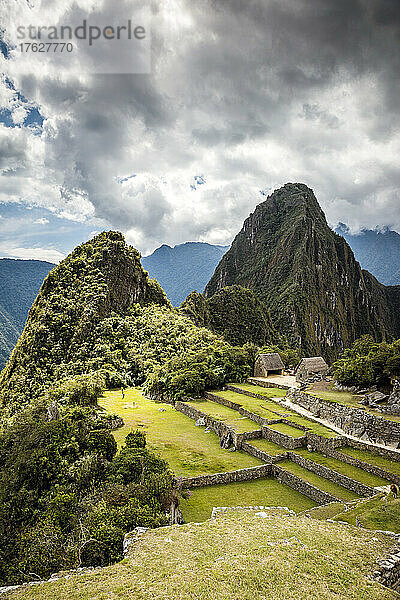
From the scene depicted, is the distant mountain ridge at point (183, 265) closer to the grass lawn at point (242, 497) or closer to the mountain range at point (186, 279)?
the mountain range at point (186, 279)

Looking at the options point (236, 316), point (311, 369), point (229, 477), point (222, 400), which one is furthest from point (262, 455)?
point (236, 316)

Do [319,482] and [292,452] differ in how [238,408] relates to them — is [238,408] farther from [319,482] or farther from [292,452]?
[319,482]

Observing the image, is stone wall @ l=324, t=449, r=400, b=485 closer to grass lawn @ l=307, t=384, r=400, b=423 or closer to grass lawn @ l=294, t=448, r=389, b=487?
grass lawn @ l=294, t=448, r=389, b=487

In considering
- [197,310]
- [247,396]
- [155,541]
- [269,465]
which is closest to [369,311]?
[197,310]

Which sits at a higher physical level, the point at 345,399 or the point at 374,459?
the point at 345,399

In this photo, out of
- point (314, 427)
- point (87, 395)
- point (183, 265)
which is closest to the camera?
point (314, 427)

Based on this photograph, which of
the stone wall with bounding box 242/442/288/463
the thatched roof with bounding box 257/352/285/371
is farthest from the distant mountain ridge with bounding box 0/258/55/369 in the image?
the stone wall with bounding box 242/442/288/463
